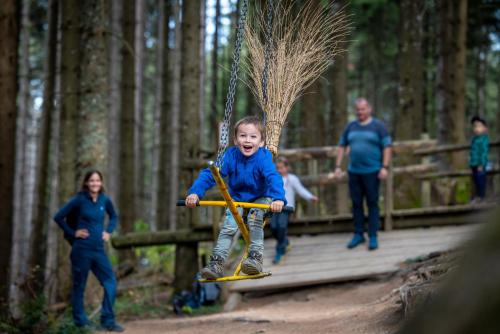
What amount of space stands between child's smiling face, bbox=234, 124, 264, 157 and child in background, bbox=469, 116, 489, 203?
24.6 ft

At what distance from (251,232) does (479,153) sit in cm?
767

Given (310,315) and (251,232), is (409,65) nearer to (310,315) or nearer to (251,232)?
(310,315)

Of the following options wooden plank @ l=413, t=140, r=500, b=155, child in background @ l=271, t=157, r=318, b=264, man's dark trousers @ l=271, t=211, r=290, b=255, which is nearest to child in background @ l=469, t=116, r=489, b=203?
wooden plank @ l=413, t=140, r=500, b=155

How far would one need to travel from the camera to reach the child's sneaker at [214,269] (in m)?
6.28

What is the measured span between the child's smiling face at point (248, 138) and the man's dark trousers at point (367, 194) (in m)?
4.28

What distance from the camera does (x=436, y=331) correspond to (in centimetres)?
200

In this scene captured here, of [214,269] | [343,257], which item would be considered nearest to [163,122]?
[343,257]

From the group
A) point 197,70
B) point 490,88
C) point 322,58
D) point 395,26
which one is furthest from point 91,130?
point 490,88

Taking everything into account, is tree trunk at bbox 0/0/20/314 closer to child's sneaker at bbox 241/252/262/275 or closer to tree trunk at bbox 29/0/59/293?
tree trunk at bbox 29/0/59/293

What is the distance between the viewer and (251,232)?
6648mm

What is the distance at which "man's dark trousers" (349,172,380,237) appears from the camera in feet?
34.5

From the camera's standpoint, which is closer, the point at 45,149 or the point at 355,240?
the point at 355,240

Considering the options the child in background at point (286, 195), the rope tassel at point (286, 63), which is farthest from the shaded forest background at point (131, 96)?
the child in background at point (286, 195)

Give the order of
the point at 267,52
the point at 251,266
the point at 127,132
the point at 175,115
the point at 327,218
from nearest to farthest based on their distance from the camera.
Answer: the point at 251,266 < the point at 267,52 < the point at 327,218 < the point at 127,132 < the point at 175,115
